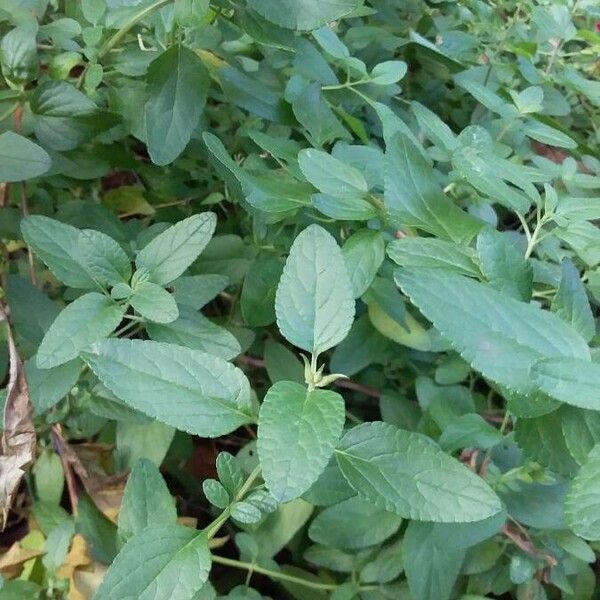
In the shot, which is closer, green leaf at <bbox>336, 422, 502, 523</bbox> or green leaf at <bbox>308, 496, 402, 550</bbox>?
green leaf at <bbox>336, 422, 502, 523</bbox>

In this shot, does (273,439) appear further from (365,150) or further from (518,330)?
(365,150)

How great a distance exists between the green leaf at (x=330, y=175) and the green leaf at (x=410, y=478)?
0.63 ft

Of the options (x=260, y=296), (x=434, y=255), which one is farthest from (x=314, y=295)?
(x=260, y=296)

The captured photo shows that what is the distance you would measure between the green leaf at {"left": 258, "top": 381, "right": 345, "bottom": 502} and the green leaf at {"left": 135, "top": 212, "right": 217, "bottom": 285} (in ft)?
0.54

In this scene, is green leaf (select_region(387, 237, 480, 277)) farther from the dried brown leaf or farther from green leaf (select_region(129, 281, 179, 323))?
the dried brown leaf

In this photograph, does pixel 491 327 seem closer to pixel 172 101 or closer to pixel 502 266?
pixel 502 266

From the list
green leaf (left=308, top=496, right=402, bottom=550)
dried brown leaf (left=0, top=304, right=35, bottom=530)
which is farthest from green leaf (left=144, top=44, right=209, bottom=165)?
green leaf (left=308, top=496, right=402, bottom=550)

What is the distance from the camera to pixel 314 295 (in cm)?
42

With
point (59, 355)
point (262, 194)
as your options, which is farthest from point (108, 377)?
point (262, 194)

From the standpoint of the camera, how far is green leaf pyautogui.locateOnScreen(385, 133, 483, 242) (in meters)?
0.49

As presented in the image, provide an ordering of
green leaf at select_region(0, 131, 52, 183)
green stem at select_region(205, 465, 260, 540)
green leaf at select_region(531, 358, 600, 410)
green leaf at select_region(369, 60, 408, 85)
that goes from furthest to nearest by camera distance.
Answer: green leaf at select_region(369, 60, 408, 85) < green leaf at select_region(0, 131, 52, 183) < green stem at select_region(205, 465, 260, 540) < green leaf at select_region(531, 358, 600, 410)

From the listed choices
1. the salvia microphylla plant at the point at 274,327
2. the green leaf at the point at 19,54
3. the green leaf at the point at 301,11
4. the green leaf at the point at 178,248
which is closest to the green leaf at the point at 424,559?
the salvia microphylla plant at the point at 274,327

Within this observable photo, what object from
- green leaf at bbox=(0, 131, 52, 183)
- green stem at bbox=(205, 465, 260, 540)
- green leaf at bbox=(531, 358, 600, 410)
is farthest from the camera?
green leaf at bbox=(0, 131, 52, 183)

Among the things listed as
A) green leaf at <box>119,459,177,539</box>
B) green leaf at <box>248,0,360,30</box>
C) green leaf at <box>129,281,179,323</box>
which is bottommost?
green leaf at <box>119,459,177,539</box>
